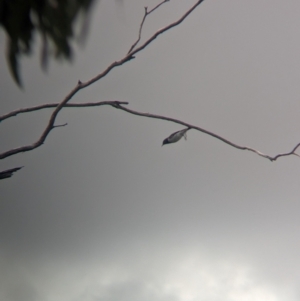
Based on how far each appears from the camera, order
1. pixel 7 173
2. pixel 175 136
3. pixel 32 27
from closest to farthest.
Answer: pixel 32 27 < pixel 7 173 < pixel 175 136

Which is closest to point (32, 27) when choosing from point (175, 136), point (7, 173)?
point (7, 173)

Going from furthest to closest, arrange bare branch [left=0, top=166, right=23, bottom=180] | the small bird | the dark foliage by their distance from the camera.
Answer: the small bird → bare branch [left=0, top=166, right=23, bottom=180] → the dark foliage

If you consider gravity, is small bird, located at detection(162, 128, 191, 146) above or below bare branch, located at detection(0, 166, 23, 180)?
below

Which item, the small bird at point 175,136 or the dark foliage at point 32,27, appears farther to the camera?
the small bird at point 175,136

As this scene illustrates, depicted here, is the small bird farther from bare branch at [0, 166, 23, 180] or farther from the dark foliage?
the dark foliage

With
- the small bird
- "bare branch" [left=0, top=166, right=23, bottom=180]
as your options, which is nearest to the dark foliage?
"bare branch" [left=0, top=166, right=23, bottom=180]

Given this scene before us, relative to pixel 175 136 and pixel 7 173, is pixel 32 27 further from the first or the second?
pixel 175 136

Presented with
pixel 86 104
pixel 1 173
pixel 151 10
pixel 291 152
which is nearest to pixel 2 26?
pixel 1 173

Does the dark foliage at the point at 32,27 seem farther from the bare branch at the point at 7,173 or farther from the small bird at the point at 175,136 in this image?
the small bird at the point at 175,136

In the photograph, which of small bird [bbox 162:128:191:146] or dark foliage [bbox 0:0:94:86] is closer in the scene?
dark foliage [bbox 0:0:94:86]

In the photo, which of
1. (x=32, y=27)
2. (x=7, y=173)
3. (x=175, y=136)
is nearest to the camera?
(x=32, y=27)

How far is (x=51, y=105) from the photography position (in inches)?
52.6

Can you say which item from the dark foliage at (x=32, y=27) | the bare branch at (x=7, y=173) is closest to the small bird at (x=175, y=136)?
the bare branch at (x=7, y=173)

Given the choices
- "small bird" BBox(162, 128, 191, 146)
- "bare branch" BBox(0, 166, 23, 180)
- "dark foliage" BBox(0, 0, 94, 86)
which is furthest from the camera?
"small bird" BBox(162, 128, 191, 146)
